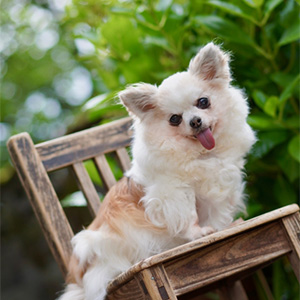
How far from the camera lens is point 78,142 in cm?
197

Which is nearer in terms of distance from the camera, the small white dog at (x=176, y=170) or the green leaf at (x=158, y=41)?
the small white dog at (x=176, y=170)

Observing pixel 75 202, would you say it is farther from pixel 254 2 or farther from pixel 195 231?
pixel 254 2

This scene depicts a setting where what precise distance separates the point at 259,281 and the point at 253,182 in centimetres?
46

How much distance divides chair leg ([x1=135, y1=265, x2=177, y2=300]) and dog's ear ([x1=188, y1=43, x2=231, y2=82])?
0.57 metres

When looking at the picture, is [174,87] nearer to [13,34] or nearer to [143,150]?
[143,150]

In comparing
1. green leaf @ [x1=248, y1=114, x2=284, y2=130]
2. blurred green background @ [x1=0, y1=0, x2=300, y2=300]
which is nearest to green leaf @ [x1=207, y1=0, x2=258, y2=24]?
blurred green background @ [x1=0, y1=0, x2=300, y2=300]

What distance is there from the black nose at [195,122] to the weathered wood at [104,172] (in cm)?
65

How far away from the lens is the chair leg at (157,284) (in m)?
1.22

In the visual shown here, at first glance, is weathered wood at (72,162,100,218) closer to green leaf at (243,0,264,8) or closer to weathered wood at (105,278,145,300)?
weathered wood at (105,278,145,300)

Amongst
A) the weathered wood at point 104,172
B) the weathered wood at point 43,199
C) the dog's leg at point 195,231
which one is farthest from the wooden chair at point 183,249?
the weathered wood at point 104,172

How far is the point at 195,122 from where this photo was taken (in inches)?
54.3

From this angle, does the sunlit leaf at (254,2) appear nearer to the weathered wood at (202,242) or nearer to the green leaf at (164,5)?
the green leaf at (164,5)

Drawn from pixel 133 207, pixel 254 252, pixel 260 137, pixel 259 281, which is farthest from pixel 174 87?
pixel 259 281

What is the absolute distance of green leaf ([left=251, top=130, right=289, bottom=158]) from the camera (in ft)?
6.99
